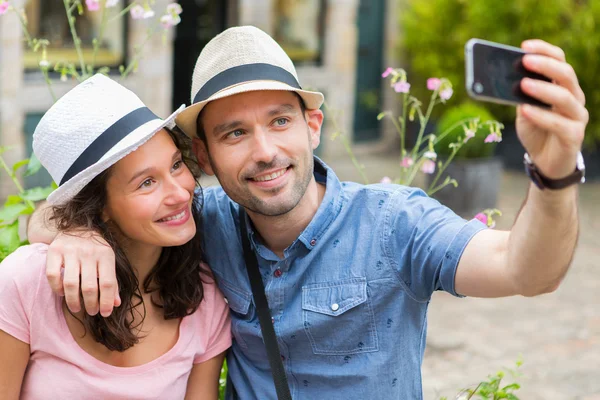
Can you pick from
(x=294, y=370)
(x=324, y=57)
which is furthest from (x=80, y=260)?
(x=324, y=57)

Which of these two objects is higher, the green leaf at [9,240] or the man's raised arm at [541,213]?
the man's raised arm at [541,213]

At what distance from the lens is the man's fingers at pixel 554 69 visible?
1.47m

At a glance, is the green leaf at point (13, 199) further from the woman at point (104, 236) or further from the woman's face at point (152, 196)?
the woman's face at point (152, 196)

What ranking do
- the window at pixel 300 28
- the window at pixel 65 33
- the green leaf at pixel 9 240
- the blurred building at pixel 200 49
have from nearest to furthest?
the green leaf at pixel 9 240 < the blurred building at pixel 200 49 < the window at pixel 65 33 < the window at pixel 300 28

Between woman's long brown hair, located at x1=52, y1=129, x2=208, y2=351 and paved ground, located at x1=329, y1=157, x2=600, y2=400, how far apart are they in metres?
2.29

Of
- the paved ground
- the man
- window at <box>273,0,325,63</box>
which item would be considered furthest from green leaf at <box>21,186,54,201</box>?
window at <box>273,0,325,63</box>

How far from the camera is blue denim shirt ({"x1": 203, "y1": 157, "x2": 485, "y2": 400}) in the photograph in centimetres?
221

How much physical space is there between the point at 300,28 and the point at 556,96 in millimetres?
8696

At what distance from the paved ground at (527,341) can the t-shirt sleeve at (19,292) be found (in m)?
2.68

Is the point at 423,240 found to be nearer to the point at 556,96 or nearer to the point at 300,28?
the point at 556,96

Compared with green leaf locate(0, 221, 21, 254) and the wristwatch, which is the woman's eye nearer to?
green leaf locate(0, 221, 21, 254)

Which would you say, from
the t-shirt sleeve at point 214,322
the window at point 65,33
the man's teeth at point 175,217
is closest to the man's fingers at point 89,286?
the man's teeth at point 175,217

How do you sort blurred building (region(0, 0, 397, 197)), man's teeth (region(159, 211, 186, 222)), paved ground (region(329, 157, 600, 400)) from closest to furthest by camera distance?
man's teeth (region(159, 211, 186, 222))
paved ground (region(329, 157, 600, 400))
blurred building (region(0, 0, 397, 197))

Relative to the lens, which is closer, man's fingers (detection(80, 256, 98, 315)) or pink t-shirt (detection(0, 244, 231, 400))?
man's fingers (detection(80, 256, 98, 315))
